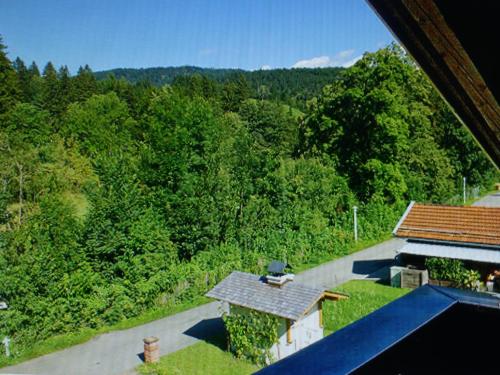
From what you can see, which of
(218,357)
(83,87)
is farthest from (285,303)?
(83,87)

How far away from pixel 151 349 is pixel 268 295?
2.91m

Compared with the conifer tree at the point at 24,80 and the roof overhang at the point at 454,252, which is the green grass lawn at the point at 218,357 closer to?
the roof overhang at the point at 454,252

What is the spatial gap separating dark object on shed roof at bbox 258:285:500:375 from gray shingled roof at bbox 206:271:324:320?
709cm

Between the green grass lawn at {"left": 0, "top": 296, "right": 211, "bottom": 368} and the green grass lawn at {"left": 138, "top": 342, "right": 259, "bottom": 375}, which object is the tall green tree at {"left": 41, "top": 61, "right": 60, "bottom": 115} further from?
the green grass lawn at {"left": 138, "top": 342, "right": 259, "bottom": 375}

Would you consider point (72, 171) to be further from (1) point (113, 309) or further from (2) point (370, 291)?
(2) point (370, 291)

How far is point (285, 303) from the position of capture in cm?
989

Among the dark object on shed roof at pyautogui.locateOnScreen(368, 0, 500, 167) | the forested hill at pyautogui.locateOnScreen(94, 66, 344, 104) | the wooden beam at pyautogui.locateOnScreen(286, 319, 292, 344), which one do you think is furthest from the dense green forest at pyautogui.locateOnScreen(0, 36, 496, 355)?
the forested hill at pyautogui.locateOnScreen(94, 66, 344, 104)

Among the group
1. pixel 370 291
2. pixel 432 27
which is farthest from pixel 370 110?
pixel 432 27

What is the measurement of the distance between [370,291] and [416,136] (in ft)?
47.6

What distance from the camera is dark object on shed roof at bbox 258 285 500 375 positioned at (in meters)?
1.81

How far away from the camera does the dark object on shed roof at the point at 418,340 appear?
1.81m

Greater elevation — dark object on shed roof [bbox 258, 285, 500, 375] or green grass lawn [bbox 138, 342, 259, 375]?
dark object on shed roof [bbox 258, 285, 500, 375]

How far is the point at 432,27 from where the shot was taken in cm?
83

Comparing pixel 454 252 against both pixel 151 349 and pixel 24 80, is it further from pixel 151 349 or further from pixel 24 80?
pixel 24 80
